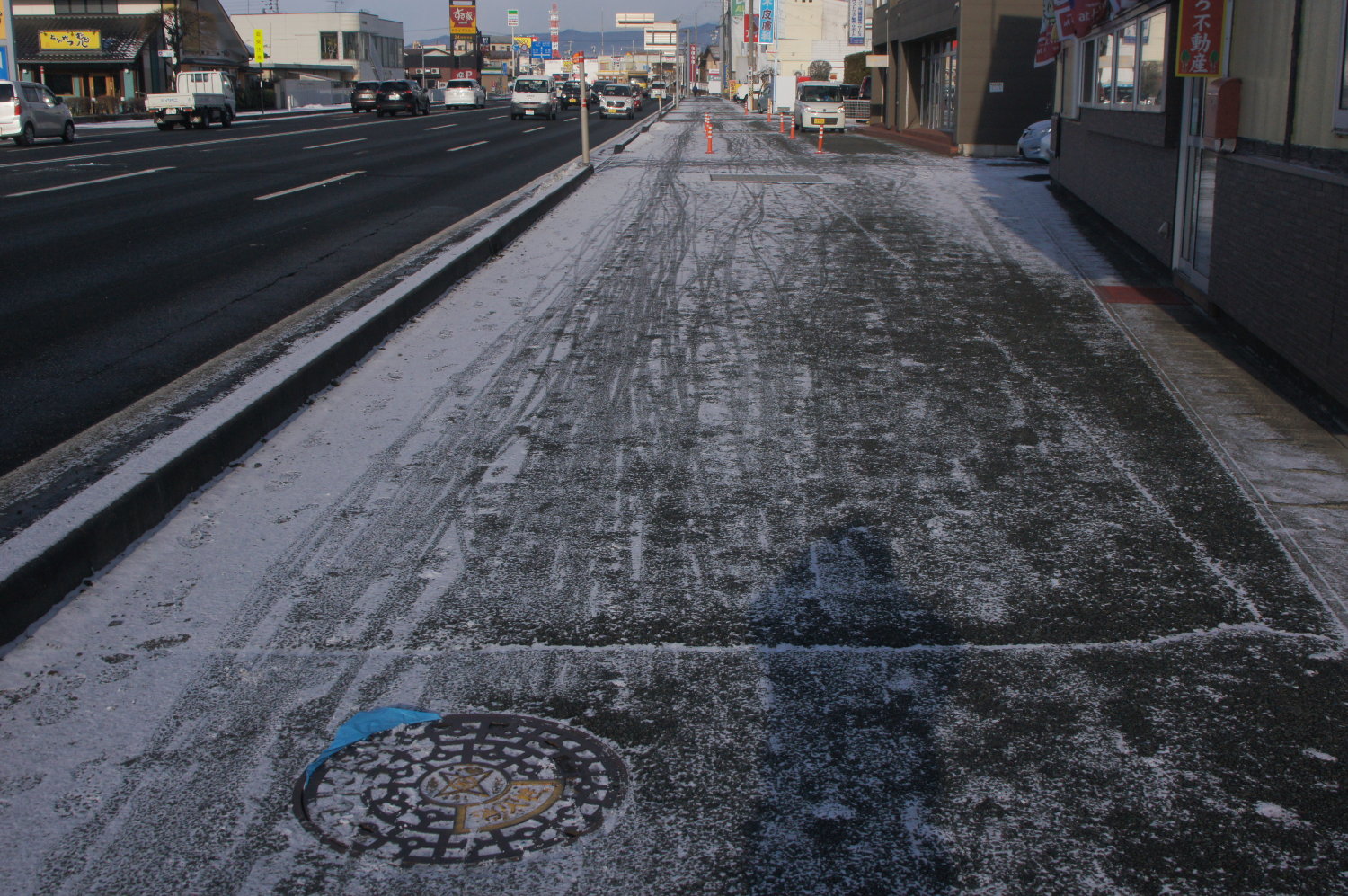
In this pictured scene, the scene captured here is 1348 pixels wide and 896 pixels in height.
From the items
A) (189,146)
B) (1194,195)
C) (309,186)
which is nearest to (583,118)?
(309,186)

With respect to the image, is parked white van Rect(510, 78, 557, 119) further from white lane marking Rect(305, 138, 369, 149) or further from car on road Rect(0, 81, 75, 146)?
car on road Rect(0, 81, 75, 146)

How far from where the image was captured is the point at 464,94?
7350 centimetres

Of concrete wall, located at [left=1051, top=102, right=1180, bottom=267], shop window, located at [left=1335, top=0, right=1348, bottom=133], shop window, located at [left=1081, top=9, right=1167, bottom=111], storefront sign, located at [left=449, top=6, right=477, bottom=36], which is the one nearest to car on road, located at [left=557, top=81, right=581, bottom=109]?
shop window, located at [left=1081, top=9, right=1167, bottom=111]

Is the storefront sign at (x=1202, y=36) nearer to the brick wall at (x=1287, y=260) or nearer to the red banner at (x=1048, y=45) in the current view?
the brick wall at (x=1287, y=260)

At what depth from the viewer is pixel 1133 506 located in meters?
5.34

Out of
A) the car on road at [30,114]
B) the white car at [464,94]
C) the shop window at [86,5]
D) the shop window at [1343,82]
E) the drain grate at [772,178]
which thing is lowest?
the drain grate at [772,178]

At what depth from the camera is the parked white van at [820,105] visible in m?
41.7

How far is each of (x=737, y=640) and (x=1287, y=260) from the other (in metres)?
5.39

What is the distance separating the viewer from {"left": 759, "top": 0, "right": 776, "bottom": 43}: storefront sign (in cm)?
9341

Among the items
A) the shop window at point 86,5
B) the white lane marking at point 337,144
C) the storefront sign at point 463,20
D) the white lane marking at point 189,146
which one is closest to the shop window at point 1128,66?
the white lane marking at point 189,146

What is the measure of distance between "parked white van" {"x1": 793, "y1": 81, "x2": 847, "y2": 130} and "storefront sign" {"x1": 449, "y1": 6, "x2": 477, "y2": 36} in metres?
119

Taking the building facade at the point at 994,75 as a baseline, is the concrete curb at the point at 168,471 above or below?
below

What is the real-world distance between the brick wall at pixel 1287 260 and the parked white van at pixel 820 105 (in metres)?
33.7

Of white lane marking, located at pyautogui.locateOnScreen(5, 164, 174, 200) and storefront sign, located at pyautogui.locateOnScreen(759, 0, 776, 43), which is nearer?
white lane marking, located at pyautogui.locateOnScreen(5, 164, 174, 200)
